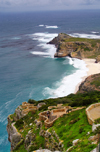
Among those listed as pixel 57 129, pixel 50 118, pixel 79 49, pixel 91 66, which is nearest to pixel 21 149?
pixel 50 118

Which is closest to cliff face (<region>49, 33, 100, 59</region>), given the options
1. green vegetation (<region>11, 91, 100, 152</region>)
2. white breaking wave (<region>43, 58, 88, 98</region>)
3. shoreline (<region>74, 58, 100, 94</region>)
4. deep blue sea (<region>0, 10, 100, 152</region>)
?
deep blue sea (<region>0, 10, 100, 152</region>)

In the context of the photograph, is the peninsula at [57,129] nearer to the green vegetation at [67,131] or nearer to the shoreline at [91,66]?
the green vegetation at [67,131]

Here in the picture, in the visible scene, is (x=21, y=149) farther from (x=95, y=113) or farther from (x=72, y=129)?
(x=95, y=113)

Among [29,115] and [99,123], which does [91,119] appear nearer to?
[99,123]

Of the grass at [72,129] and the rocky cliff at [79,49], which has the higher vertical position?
the grass at [72,129]

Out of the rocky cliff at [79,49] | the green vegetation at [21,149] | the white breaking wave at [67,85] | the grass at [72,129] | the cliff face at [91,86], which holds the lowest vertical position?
the white breaking wave at [67,85]

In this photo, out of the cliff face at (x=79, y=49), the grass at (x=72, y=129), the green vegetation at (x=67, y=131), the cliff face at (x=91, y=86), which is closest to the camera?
the green vegetation at (x=67, y=131)

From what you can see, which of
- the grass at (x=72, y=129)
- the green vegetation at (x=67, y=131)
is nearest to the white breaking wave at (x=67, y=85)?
the green vegetation at (x=67, y=131)

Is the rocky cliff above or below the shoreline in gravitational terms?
above

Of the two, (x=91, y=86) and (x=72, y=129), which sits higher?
(x=72, y=129)

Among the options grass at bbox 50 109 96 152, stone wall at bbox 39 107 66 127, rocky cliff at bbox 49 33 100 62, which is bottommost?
rocky cliff at bbox 49 33 100 62

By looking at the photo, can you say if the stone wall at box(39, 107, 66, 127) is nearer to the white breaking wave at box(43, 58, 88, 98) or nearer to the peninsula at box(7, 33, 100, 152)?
the peninsula at box(7, 33, 100, 152)

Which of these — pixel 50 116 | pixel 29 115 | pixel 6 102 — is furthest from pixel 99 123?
pixel 6 102
